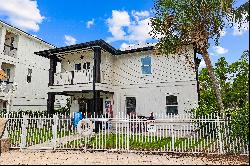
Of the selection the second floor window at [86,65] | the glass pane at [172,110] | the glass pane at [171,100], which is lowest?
the glass pane at [172,110]

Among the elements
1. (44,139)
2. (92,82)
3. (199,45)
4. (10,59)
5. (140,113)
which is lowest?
(44,139)

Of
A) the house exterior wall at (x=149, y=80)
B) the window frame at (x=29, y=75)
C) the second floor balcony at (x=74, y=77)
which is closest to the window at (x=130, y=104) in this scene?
the house exterior wall at (x=149, y=80)

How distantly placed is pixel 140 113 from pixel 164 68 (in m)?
3.87

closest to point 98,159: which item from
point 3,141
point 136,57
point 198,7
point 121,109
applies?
point 3,141

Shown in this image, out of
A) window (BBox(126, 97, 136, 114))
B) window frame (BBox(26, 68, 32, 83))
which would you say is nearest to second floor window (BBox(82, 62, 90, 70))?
window (BBox(126, 97, 136, 114))

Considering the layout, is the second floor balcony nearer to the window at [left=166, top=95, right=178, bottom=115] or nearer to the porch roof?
the porch roof

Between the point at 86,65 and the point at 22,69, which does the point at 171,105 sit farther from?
the point at 22,69

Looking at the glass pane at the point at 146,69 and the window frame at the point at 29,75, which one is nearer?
the glass pane at the point at 146,69

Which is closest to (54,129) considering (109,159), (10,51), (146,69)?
(109,159)

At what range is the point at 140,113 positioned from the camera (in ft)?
58.3

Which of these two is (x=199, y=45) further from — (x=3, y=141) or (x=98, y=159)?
(x=3, y=141)

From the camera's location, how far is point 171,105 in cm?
1706

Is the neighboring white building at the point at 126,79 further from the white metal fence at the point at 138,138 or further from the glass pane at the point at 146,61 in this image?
the white metal fence at the point at 138,138

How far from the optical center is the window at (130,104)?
18438mm
